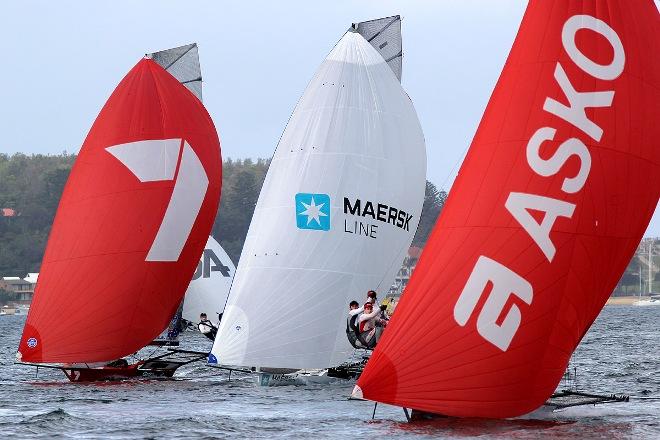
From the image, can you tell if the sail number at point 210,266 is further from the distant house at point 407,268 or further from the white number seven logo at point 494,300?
the distant house at point 407,268

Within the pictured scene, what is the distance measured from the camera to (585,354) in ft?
114

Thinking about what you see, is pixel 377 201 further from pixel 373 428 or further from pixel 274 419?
pixel 373 428

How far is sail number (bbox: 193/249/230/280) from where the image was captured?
39.7 metres

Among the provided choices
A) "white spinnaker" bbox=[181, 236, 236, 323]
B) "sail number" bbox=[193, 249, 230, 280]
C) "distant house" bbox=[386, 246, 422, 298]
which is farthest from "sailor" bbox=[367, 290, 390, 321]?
"distant house" bbox=[386, 246, 422, 298]

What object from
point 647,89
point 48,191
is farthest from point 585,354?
point 48,191

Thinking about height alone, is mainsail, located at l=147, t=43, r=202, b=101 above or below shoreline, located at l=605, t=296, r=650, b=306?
above

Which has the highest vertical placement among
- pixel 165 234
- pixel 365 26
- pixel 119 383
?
pixel 365 26

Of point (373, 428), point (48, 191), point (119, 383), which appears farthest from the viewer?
point (48, 191)

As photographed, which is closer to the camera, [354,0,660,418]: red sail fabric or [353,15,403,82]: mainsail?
[354,0,660,418]: red sail fabric

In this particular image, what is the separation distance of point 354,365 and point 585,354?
14.7 metres

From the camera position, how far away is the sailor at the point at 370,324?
1922 centimetres

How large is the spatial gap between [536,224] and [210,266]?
26807mm

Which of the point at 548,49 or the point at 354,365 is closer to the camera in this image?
the point at 548,49

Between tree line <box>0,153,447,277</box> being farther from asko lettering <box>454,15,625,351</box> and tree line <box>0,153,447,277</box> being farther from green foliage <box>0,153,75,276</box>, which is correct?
asko lettering <box>454,15,625,351</box>
